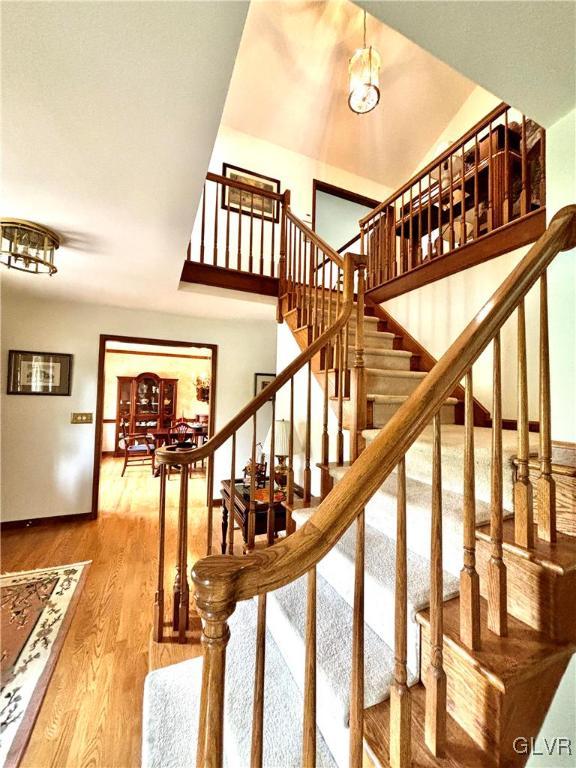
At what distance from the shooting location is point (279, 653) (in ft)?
4.14

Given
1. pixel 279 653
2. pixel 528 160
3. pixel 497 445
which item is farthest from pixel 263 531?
pixel 528 160

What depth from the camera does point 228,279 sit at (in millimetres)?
3223

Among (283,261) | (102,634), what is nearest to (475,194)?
(283,261)

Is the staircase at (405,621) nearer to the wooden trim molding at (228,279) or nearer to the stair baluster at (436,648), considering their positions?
the stair baluster at (436,648)

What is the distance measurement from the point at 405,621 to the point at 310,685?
9.6 inches

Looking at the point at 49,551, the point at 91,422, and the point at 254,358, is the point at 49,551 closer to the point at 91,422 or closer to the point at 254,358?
the point at 91,422

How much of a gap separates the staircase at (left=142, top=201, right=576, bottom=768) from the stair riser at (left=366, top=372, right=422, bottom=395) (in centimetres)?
98

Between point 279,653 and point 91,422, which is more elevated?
point 91,422

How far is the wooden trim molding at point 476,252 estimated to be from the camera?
2.07 metres

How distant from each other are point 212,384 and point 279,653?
327 cm

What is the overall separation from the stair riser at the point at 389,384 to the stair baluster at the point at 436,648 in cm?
158

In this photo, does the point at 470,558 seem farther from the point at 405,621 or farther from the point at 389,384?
the point at 389,384

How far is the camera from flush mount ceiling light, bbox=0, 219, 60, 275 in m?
1.87

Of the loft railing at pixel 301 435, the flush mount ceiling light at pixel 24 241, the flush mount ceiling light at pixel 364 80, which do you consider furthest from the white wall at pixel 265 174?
the flush mount ceiling light at pixel 24 241
